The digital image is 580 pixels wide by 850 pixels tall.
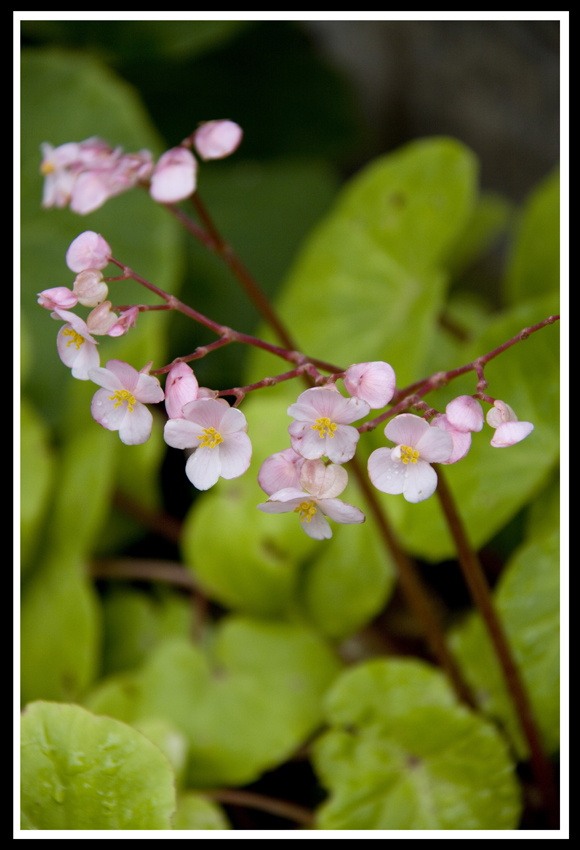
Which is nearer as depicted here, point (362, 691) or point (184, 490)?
point (362, 691)

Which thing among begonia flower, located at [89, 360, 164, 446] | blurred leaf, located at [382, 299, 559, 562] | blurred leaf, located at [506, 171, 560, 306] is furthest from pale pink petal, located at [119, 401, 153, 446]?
blurred leaf, located at [506, 171, 560, 306]

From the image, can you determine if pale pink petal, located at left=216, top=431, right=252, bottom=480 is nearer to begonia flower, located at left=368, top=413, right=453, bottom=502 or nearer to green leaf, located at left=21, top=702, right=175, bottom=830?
begonia flower, located at left=368, top=413, right=453, bottom=502

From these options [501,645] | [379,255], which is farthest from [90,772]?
[379,255]

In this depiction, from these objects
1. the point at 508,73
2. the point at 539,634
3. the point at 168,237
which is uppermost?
the point at 508,73

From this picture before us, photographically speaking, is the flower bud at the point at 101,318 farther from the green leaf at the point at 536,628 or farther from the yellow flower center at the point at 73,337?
the green leaf at the point at 536,628

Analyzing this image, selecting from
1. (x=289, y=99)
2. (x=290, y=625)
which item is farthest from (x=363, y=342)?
(x=289, y=99)

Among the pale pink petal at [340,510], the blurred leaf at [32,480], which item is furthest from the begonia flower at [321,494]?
the blurred leaf at [32,480]

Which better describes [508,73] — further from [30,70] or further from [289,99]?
[30,70]
